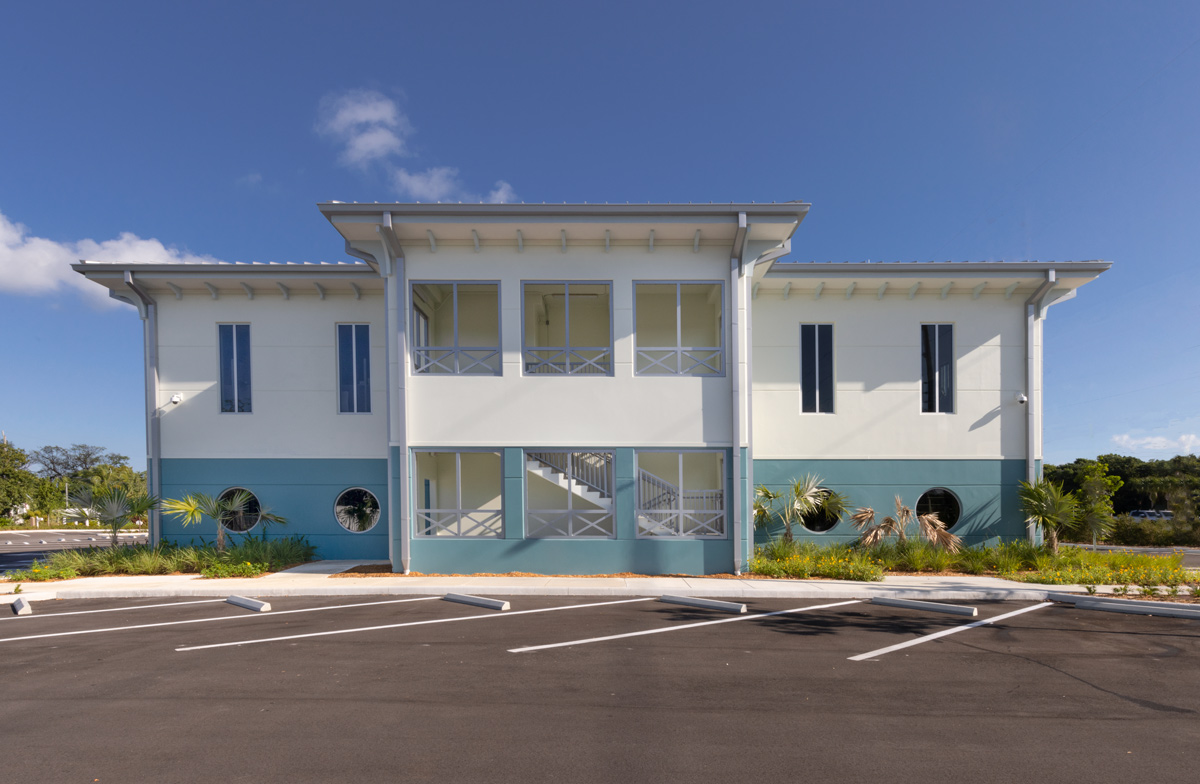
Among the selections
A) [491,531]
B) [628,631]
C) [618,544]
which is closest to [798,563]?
[618,544]

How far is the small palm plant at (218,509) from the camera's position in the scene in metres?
13.1

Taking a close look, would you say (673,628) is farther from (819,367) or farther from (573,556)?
(819,367)

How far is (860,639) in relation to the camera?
25.1 ft

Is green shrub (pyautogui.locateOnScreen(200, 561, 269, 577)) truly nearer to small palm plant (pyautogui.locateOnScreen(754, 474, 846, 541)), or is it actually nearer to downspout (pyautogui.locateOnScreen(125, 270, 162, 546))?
downspout (pyautogui.locateOnScreen(125, 270, 162, 546))

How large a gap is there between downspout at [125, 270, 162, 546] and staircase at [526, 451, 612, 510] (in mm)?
9069

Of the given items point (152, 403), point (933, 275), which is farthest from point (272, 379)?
point (933, 275)

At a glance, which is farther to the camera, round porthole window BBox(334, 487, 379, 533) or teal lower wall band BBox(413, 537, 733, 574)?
round porthole window BBox(334, 487, 379, 533)

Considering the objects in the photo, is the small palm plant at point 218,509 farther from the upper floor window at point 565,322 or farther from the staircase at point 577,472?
the upper floor window at point 565,322

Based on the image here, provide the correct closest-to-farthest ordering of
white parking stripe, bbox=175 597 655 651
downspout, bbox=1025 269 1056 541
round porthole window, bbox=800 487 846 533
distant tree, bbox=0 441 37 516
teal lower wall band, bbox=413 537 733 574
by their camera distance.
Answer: white parking stripe, bbox=175 597 655 651, teal lower wall band, bbox=413 537 733 574, round porthole window, bbox=800 487 846 533, downspout, bbox=1025 269 1056 541, distant tree, bbox=0 441 37 516

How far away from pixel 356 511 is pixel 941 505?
14.0 metres

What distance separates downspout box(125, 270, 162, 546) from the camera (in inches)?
552

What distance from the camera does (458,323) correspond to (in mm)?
14281

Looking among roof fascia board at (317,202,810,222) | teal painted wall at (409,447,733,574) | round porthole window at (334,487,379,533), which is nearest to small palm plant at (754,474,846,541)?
teal painted wall at (409,447,733,574)

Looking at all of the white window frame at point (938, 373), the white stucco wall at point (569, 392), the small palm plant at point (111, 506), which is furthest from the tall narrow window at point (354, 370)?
the white window frame at point (938, 373)
